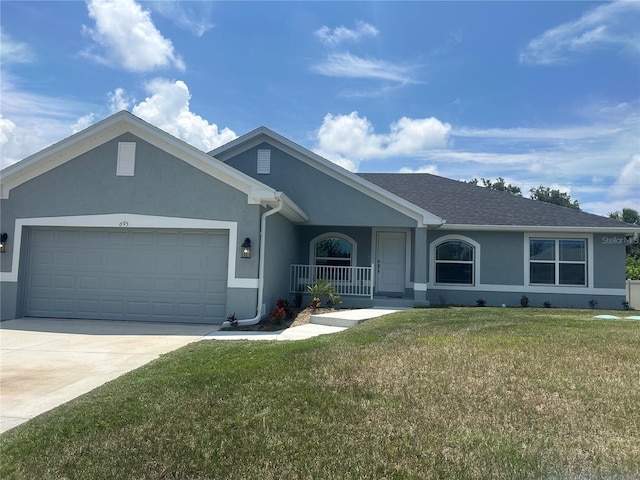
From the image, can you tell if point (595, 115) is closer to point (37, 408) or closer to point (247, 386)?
point (247, 386)

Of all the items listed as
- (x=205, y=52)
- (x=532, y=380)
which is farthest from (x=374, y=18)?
(x=532, y=380)

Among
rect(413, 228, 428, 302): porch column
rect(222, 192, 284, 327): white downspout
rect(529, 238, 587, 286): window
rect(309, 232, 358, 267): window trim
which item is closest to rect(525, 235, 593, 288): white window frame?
rect(529, 238, 587, 286): window

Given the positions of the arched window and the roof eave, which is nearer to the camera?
the roof eave

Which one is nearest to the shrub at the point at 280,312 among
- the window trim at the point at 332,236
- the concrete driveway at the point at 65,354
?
the concrete driveway at the point at 65,354

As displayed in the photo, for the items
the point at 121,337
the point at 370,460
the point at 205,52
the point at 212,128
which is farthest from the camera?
the point at 212,128

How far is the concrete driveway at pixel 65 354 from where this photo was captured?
5219 millimetres

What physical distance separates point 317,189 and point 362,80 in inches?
160

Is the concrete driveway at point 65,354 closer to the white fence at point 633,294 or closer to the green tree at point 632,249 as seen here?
the white fence at point 633,294

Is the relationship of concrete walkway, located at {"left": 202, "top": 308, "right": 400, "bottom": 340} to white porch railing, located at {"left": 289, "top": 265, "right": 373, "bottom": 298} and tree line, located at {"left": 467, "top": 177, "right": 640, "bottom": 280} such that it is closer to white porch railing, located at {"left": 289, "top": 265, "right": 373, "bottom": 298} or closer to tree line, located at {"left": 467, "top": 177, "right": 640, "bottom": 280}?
white porch railing, located at {"left": 289, "top": 265, "right": 373, "bottom": 298}

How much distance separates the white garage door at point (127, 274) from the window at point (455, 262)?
839 centimetres

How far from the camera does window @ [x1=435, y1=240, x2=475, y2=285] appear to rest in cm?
1552

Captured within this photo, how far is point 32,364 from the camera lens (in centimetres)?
672

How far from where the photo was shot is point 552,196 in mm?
49656

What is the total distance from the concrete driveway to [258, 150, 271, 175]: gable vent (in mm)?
5905
